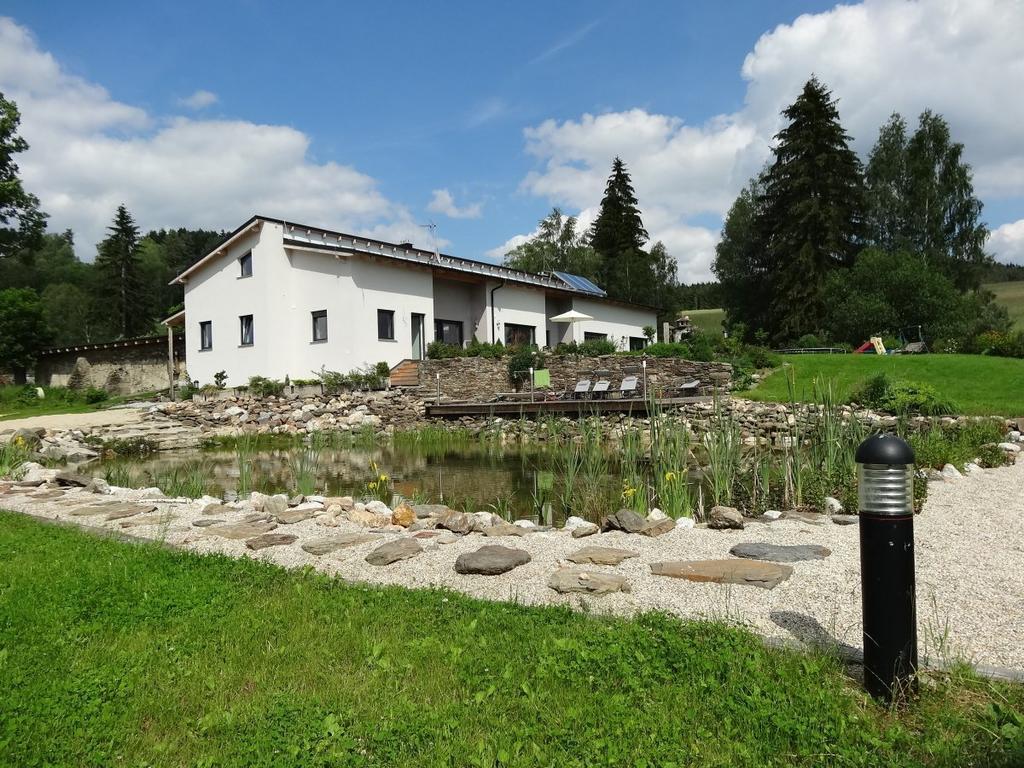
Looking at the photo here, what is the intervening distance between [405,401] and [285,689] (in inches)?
699

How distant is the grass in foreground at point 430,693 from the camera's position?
7.09 feet

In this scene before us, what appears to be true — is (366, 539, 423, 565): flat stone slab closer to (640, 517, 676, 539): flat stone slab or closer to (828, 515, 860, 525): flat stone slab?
(640, 517, 676, 539): flat stone slab

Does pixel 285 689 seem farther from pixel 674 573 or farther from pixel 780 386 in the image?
pixel 780 386

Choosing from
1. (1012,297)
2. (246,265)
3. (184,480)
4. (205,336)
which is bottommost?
(184,480)

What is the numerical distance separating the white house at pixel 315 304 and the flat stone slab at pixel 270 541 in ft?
54.8

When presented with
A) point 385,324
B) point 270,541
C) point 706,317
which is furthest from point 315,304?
point 706,317

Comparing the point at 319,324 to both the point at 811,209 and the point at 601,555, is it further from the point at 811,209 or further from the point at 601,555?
the point at 811,209

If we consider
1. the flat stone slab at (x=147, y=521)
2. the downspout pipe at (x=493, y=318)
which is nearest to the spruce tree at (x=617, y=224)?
the downspout pipe at (x=493, y=318)

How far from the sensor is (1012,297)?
46.4m

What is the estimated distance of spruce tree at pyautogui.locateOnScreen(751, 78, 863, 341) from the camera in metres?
33.0

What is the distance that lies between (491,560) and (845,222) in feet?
117

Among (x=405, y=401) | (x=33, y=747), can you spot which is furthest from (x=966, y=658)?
(x=405, y=401)

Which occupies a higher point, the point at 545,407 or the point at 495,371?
the point at 495,371

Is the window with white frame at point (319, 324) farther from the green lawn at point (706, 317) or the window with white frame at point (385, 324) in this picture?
the green lawn at point (706, 317)
